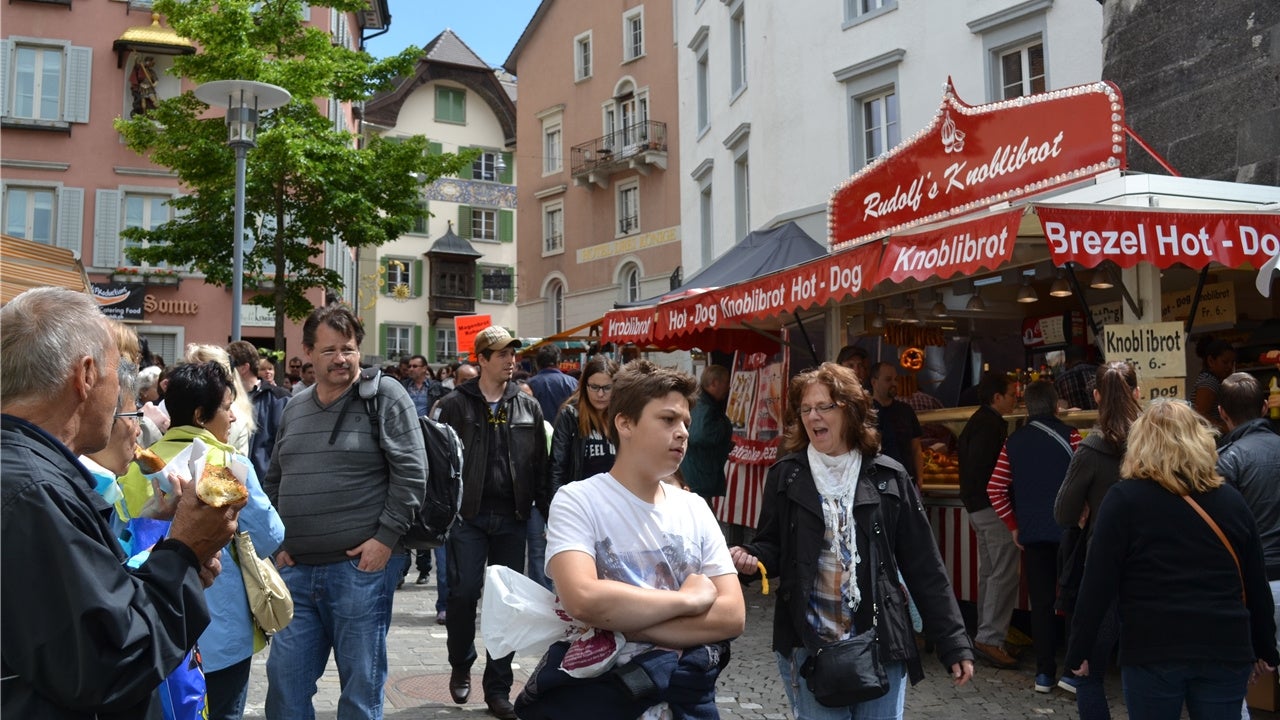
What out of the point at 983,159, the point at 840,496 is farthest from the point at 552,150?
the point at 840,496

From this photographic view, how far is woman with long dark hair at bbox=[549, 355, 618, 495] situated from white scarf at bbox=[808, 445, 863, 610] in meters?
2.78

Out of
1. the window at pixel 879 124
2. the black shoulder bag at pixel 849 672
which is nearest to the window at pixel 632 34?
the window at pixel 879 124

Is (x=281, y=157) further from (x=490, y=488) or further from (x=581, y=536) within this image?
(x=581, y=536)

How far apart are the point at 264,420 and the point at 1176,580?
6.35 meters

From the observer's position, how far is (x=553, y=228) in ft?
123

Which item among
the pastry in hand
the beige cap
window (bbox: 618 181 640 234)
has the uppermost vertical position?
window (bbox: 618 181 640 234)

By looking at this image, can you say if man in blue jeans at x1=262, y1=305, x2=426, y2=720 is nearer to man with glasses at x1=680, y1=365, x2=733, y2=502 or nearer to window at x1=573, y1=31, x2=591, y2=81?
man with glasses at x1=680, y1=365, x2=733, y2=502

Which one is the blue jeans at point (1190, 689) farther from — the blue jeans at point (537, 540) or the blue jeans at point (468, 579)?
the blue jeans at point (537, 540)

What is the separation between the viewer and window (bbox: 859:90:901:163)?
18.0 meters

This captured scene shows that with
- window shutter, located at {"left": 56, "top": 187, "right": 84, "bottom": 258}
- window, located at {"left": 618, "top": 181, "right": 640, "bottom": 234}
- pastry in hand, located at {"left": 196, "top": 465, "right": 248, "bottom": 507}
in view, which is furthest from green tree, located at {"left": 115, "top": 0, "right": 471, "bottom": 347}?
pastry in hand, located at {"left": 196, "top": 465, "right": 248, "bottom": 507}

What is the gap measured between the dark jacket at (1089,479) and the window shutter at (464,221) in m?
47.1

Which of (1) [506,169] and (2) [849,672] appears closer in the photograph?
(2) [849,672]

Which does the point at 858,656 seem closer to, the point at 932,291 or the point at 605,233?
the point at 932,291

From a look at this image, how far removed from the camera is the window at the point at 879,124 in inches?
707
